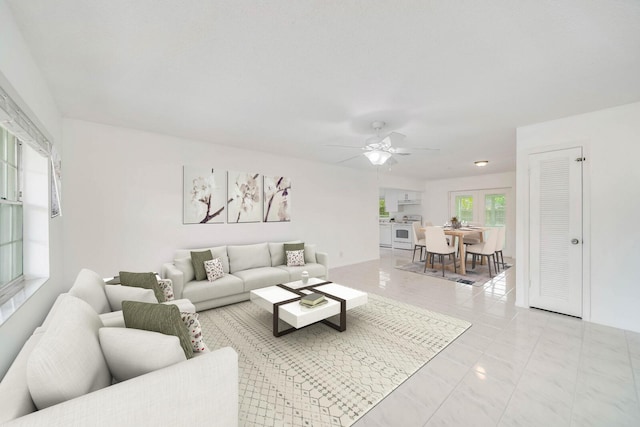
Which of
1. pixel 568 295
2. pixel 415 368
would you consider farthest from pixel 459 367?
pixel 568 295

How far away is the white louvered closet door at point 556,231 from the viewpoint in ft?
10.0

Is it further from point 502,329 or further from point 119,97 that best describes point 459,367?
point 119,97

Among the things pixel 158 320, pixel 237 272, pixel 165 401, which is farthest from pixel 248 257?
pixel 165 401

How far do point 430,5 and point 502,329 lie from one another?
3.11 metres

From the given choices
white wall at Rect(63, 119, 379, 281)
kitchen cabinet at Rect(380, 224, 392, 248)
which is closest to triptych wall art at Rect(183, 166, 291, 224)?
white wall at Rect(63, 119, 379, 281)

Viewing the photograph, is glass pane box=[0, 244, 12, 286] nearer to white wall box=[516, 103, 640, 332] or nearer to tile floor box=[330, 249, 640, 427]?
tile floor box=[330, 249, 640, 427]

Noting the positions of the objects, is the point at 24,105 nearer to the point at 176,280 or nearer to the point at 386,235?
the point at 176,280

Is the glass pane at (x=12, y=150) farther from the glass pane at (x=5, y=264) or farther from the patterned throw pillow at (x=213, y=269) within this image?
the patterned throw pillow at (x=213, y=269)

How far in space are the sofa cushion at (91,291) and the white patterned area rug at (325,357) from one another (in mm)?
973

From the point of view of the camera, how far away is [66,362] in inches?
39.6

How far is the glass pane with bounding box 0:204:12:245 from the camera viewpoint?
5.72 feet

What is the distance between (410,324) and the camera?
2.91m

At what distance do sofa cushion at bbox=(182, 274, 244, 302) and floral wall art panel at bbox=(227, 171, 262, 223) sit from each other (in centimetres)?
117

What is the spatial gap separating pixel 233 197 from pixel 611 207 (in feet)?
16.1
